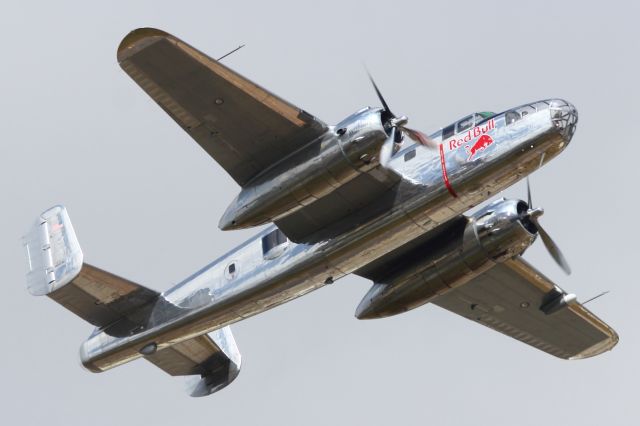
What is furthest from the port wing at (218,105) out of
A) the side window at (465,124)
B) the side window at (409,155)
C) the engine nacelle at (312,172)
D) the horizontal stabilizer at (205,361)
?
the horizontal stabilizer at (205,361)

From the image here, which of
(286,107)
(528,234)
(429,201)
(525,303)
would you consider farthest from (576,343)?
(286,107)

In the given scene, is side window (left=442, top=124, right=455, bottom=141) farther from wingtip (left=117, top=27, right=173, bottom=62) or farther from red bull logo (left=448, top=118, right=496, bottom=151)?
wingtip (left=117, top=27, right=173, bottom=62)

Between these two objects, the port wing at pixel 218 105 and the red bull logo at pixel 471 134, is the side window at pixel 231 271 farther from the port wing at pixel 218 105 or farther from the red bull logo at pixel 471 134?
→ the red bull logo at pixel 471 134

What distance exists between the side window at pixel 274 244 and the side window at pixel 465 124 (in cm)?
522

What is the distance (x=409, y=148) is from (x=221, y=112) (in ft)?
15.2

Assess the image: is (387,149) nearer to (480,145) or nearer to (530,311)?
(480,145)

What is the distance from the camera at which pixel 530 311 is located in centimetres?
3812

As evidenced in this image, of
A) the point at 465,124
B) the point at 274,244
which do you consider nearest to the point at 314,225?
the point at 274,244

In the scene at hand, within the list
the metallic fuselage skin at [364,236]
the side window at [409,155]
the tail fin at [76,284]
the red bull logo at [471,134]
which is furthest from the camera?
the tail fin at [76,284]

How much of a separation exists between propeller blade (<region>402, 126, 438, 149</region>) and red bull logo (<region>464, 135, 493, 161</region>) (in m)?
0.91

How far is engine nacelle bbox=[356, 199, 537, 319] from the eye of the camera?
110 ft

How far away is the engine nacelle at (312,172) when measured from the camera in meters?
30.2

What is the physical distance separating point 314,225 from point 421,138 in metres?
3.56

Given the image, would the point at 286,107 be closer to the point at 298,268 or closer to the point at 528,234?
the point at 298,268
